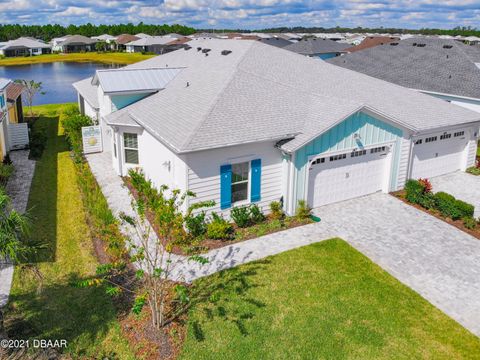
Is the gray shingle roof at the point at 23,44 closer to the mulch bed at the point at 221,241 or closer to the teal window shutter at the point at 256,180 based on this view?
the mulch bed at the point at 221,241

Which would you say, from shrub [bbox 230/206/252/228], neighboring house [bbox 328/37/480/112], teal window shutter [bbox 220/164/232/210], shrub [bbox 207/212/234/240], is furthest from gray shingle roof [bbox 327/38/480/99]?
shrub [bbox 207/212/234/240]

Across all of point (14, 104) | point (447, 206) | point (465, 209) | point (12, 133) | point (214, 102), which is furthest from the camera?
point (14, 104)

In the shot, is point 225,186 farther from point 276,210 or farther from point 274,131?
point 274,131

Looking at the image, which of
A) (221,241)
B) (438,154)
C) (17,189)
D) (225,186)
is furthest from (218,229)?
(438,154)

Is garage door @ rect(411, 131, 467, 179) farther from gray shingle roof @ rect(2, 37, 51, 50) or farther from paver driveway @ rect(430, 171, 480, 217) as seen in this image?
gray shingle roof @ rect(2, 37, 51, 50)

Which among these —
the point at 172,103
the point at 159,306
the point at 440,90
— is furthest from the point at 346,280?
the point at 440,90

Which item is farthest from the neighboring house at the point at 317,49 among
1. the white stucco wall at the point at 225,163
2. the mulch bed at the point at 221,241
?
the mulch bed at the point at 221,241
